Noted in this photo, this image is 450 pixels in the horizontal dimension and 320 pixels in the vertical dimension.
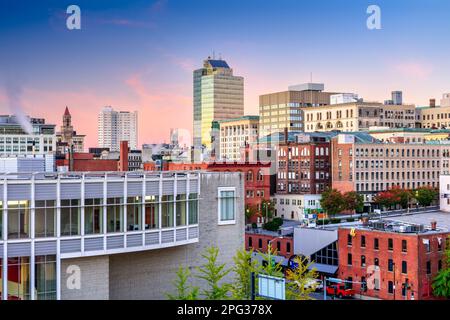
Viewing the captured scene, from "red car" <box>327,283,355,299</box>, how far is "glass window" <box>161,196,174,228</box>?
91.3ft

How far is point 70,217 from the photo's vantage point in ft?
94.2

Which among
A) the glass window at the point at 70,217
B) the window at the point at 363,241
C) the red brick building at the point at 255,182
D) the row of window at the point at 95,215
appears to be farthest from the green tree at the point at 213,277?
the red brick building at the point at 255,182

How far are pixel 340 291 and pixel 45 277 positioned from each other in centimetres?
3361

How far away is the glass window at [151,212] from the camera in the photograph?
31.4 m

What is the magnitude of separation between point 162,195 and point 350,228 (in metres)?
31.5

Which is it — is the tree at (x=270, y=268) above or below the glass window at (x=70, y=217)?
below

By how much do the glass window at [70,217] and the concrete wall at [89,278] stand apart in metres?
1.15

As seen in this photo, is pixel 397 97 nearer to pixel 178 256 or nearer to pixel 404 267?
pixel 404 267

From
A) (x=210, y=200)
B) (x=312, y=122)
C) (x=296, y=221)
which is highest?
(x=312, y=122)

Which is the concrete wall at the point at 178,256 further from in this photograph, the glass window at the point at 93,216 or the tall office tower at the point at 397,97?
the tall office tower at the point at 397,97

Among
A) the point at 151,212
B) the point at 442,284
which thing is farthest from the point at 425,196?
the point at 151,212
